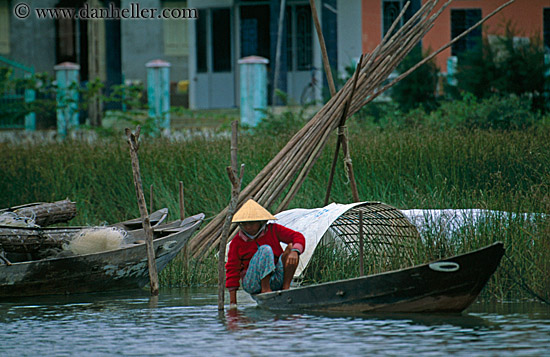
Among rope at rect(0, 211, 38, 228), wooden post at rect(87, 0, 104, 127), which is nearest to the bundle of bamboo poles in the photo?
rope at rect(0, 211, 38, 228)

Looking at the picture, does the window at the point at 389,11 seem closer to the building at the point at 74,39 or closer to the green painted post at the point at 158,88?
the green painted post at the point at 158,88

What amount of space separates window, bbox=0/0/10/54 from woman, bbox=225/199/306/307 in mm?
21677

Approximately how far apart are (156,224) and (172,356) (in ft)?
13.9

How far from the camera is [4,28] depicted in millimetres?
27844

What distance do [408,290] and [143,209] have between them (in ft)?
9.23

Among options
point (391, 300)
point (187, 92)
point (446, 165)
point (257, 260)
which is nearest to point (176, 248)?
point (257, 260)

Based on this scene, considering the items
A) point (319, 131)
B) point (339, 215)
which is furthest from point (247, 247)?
A: point (319, 131)

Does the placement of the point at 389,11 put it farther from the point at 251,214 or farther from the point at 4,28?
the point at 251,214

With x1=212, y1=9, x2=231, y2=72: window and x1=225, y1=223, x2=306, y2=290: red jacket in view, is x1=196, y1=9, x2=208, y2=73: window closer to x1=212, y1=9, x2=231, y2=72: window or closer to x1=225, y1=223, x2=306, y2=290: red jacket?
x1=212, y1=9, x2=231, y2=72: window

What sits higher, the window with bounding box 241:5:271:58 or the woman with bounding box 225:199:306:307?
the window with bounding box 241:5:271:58

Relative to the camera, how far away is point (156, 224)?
10.2 m

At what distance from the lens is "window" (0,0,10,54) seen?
90.2ft

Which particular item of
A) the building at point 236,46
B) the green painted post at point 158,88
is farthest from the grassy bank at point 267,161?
the building at point 236,46

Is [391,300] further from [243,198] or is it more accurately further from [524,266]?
[243,198]
